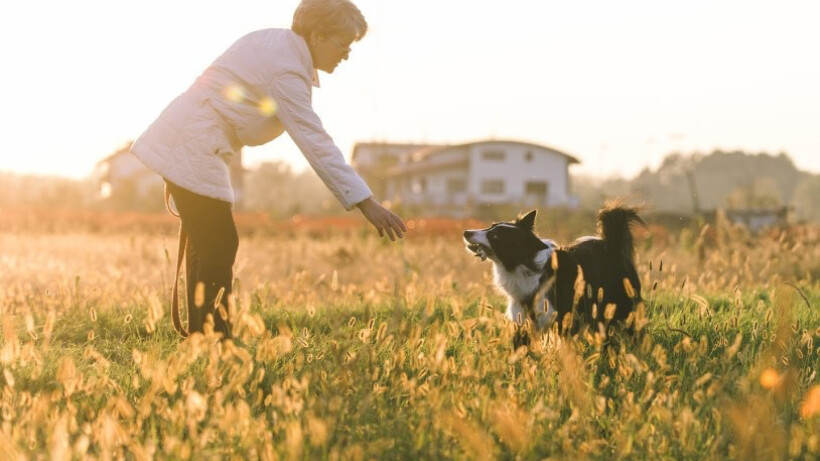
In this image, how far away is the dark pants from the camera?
4.39 m

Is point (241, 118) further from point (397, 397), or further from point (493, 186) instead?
point (493, 186)

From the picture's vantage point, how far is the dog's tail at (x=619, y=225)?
550cm

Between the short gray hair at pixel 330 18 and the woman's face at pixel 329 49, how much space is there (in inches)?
1.4

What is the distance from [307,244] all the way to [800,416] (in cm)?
1093

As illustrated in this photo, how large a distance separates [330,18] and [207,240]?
1.47 m

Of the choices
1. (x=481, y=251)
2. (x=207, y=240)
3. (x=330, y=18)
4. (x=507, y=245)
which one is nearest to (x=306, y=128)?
→ (x=330, y=18)

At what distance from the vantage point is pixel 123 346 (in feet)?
16.1

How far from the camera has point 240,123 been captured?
4301 millimetres

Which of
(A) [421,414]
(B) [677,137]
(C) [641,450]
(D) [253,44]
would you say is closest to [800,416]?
(C) [641,450]

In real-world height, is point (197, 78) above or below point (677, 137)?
below

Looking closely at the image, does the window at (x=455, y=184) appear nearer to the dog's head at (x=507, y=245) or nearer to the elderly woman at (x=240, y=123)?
the dog's head at (x=507, y=245)

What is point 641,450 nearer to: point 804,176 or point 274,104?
point 274,104

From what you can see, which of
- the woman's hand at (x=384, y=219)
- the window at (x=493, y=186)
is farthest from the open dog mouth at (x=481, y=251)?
the window at (x=493, y=186)

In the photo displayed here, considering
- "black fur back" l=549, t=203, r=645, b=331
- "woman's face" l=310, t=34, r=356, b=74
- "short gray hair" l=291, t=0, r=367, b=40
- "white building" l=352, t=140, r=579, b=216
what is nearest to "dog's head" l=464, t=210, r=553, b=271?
"black fur back" l=549, t=203, r=645, b=331
